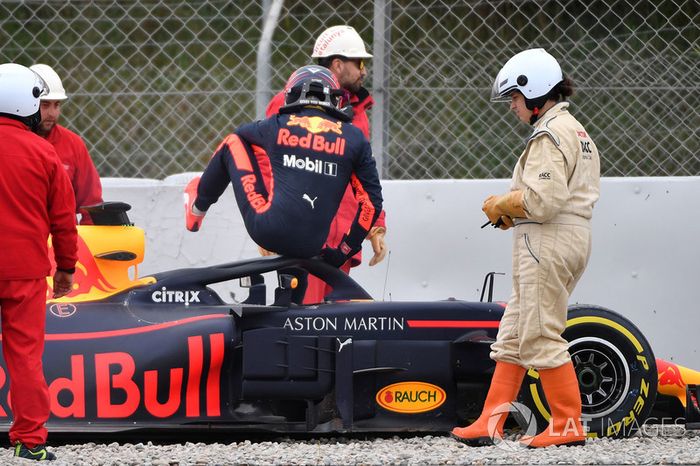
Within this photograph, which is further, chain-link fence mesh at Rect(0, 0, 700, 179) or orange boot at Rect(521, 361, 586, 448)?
chain-link fence mesh at Rect(0, 0, 700, 179)

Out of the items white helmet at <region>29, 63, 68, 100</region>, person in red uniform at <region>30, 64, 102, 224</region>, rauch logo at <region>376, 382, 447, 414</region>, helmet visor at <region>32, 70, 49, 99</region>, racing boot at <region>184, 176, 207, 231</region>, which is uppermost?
white helmet at <region>29, 63, 68, 100</region>

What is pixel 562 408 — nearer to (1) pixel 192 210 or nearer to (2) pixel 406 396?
(2) pixel 406 396

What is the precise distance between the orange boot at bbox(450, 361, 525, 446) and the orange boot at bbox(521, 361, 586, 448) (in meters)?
0.16

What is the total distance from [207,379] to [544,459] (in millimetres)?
1632

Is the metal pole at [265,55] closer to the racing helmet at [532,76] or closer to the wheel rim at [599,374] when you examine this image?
the racing helmet at [532,76]

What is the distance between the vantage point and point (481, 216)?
7.92 metres

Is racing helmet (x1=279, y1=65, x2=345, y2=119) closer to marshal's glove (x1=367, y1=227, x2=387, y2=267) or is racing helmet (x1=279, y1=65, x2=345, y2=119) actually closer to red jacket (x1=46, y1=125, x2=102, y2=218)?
marshal's glove (x1=367, y1=227, x2=387, y2=267)

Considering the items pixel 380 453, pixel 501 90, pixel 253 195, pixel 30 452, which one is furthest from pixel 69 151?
pixel 380 453

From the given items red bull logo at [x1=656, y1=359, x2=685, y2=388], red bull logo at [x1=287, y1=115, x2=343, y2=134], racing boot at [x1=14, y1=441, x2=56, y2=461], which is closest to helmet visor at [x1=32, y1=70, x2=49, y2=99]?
red bull logo at [x1=287, y1=115, x2=343, y2=134]

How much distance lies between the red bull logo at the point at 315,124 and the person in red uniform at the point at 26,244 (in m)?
1.24

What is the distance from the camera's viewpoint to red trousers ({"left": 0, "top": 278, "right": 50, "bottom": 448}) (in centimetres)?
534

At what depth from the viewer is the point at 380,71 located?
7.84m

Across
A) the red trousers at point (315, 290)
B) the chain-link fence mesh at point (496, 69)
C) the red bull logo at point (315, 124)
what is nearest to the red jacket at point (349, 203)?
the red trousers at point (315, 290)

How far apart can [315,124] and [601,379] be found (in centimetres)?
181
